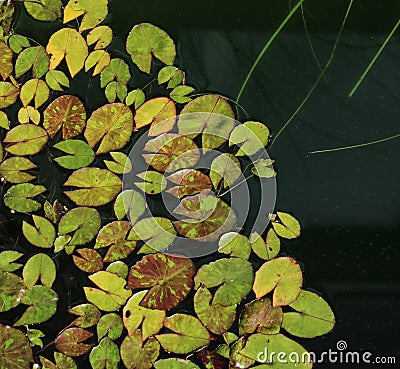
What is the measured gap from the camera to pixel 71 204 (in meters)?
1.20

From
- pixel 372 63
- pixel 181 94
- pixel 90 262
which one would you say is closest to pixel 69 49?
pixel 181 94

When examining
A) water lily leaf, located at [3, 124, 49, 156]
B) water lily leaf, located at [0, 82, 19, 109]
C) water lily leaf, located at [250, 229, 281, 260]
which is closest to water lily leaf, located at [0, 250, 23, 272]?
water lily leaf, located at [3, 124, 49, 156]

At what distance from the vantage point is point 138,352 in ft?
3.90

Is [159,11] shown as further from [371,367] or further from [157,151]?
[371,367]

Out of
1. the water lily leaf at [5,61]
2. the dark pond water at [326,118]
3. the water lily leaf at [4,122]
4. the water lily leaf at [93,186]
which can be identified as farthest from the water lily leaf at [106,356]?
the water lily leaf at [5,61]

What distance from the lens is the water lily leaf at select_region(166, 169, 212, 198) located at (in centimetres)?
119

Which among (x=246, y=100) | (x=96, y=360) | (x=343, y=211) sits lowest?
(x=96, y=360)

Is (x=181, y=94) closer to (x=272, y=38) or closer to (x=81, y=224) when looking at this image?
(x=272, y=38)

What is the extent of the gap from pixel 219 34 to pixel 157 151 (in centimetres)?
31

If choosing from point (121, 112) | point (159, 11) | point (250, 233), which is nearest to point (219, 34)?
point (159, 11)

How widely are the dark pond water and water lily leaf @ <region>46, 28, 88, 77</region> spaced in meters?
0.09

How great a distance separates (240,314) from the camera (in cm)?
118

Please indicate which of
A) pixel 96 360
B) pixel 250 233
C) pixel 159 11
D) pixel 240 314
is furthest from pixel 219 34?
pixel 96 360

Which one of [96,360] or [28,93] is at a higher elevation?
[28,93]
